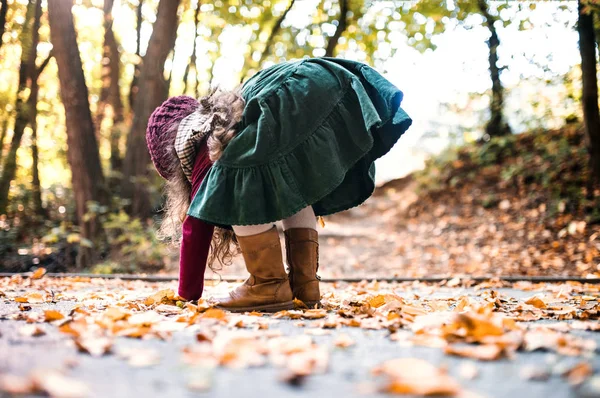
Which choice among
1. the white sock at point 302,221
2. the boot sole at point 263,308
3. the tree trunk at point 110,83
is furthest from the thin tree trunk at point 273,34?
the boot sole at point 263,308

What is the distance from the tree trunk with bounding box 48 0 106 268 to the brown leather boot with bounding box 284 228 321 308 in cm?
449

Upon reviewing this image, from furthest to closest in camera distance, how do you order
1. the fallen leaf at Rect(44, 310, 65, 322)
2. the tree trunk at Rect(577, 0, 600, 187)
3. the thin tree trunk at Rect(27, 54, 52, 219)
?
the thin tree trunk at Rect(27, 54, 52, 219)
the tree trunk at Rect(577, 0, 600, 187)
the fallen leaf at Rect(44, 310, 65, 322)

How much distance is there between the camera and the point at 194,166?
7.86 feet

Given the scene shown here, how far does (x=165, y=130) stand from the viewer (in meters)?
2.47

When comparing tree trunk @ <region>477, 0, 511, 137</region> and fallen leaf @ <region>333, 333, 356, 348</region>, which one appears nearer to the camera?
fallen leaf @ <region>333, 333, 356, 348</region>

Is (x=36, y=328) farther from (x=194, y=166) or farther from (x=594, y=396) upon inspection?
(x=594, y=396)

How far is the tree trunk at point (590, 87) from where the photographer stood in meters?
5.89

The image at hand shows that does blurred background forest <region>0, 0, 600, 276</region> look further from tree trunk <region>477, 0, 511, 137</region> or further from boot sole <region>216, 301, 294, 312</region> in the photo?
boot sole <region>216, 301, 294, 312</region>

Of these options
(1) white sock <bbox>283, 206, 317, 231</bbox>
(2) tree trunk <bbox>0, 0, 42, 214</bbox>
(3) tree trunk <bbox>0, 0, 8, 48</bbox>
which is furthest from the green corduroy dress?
(2) tree trunk <bbox>0, 0, 42, 214</bbox>

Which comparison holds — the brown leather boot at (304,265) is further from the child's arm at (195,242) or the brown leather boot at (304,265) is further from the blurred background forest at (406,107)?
the blurred background forest at (406,107)

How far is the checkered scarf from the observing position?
2297 mm

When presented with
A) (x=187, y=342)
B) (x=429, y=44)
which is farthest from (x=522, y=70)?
(x=187, y=342)

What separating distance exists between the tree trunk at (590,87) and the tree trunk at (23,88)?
764cm

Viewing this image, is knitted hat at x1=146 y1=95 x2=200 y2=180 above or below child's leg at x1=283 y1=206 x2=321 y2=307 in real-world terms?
above
